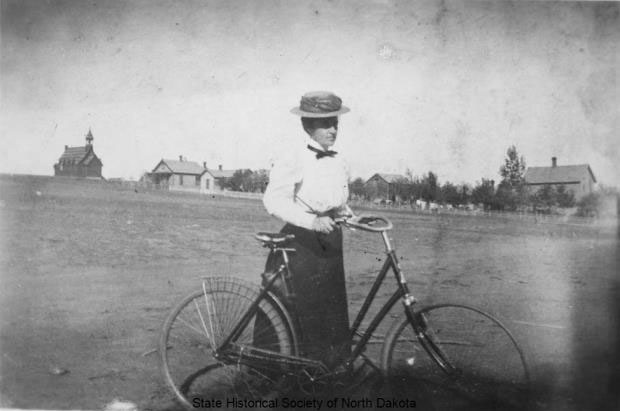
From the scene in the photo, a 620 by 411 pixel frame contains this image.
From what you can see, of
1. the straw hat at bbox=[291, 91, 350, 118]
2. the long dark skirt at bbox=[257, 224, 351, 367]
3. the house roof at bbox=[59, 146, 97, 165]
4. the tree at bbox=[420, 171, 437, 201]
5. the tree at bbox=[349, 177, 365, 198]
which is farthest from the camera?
the tree at bbox=[420, 171, 437, 201]

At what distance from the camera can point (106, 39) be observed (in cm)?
361

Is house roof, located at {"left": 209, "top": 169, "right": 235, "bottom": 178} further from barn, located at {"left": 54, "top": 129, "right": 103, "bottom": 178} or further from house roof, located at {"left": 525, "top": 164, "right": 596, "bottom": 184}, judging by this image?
house roof, located at {"left": 525, "top": 164, "right": 596, "bottom": 184}

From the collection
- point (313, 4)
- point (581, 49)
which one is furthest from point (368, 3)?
point (581, 49)

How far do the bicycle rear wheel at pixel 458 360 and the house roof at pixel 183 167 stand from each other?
194cm

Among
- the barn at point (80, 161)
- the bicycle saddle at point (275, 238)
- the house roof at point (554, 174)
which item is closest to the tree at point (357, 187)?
the bicycle saddle at point (275, 238)

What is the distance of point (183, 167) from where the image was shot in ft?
12.4

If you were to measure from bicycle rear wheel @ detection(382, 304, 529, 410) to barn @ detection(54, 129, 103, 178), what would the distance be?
2.51 m

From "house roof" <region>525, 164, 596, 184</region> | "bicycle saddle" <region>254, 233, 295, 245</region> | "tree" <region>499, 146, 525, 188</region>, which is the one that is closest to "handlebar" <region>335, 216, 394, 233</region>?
"bicycle saddle" <region>254, 233, 295, 245</region>

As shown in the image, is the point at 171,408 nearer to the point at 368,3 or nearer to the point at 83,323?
the point at 83,323

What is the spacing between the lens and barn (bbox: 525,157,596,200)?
3748 mm

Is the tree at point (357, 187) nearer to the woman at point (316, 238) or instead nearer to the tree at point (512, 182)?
the woman at point (316, 238)

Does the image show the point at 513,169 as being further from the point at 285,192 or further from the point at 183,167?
the point at 183,167

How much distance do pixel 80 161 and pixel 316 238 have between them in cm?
198

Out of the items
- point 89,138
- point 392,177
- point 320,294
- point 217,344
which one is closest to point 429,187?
point 392,177
